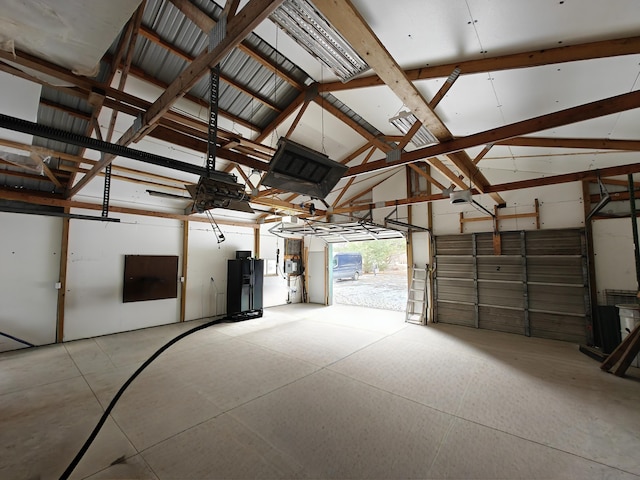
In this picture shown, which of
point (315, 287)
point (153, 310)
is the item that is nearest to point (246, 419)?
point (153, 310)

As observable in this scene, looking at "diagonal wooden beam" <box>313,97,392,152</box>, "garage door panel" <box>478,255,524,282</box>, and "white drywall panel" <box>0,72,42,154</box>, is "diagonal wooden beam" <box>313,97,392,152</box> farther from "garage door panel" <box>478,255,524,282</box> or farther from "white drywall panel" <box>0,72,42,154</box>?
"garage door panel" <box>478,255,524,282</box>

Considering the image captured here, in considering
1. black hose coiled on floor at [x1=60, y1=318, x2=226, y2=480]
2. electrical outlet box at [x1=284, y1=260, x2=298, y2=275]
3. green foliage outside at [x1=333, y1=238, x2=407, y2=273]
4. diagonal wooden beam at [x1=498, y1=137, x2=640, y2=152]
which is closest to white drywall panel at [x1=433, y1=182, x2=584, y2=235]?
diagonal wooden beam at [x1=498, y1=137, x2=640, y2=152]

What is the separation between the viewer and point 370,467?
2025 mm

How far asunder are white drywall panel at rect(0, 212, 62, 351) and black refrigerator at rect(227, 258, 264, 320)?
344 centimetres

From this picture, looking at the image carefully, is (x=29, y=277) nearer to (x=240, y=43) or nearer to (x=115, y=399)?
(x=115, y=399)

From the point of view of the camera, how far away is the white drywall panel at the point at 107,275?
17.5 feet

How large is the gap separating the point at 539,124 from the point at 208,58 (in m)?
2.90

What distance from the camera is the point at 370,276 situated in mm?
17719

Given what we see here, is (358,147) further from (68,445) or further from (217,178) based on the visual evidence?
(68,445)

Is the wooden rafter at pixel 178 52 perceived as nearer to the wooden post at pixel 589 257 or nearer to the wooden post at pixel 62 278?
the wooden post at pixel 62 278

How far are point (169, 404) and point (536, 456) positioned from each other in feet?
11.7

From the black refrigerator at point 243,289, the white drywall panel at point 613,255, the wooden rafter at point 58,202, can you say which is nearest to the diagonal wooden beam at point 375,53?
the white drywall panel at point 613,255

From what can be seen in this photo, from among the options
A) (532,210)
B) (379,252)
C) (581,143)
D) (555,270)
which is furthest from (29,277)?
(379,252)

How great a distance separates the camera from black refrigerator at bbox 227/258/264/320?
23.1 feet
